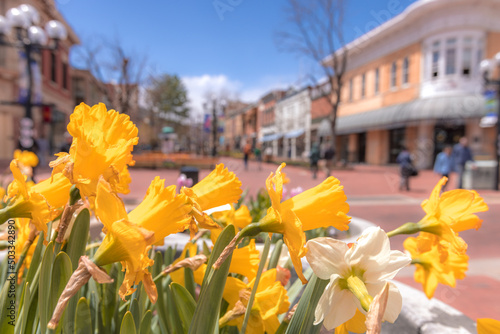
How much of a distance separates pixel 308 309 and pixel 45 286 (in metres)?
0.43

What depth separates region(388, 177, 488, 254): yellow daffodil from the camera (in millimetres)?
660

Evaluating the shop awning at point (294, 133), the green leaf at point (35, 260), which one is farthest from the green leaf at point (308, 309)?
the shop awning at point (294, 133)

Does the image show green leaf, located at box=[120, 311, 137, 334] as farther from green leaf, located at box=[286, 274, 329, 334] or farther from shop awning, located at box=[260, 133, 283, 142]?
shop awning, located at box=[260, 133, 283, 142]

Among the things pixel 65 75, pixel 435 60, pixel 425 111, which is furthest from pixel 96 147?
pixel 65 75

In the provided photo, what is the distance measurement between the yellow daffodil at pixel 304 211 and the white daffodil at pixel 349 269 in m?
0.03

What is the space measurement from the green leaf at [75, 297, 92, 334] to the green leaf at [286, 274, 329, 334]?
1.15 feet

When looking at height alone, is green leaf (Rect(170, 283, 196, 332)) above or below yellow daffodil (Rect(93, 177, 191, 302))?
below

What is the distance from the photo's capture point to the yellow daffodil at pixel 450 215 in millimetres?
660

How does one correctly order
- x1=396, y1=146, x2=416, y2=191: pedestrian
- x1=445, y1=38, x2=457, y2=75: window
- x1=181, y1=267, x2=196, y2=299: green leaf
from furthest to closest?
1. x1=445, y1=38, x2=457, y2=75: window
2. x1=396, y1=146, x2=416, y2=191: pedestrian
3. x1=181, y1=267, x2=196, y2=299: green leaf

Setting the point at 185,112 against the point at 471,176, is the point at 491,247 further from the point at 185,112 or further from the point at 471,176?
the point at 185,112

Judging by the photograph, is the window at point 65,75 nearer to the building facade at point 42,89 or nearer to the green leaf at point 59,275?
the building facade at point 42,89

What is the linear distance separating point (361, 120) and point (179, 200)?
23.7m

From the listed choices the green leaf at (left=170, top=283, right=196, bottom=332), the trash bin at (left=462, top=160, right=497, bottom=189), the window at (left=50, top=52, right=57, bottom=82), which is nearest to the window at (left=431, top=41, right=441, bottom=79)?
the trash bin at (left=462, top=160, right=497, bottom=189)

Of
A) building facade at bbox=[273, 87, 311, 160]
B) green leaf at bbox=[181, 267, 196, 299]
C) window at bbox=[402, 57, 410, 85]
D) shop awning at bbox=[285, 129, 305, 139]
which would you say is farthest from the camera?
shop awning at bbox=[285, 129, 305, 139]
